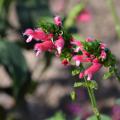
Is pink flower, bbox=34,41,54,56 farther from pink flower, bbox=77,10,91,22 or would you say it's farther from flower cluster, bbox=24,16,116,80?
pink flower, bbox=77,10,91,22

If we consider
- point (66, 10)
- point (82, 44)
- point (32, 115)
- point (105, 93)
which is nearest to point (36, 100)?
point (32, 115)

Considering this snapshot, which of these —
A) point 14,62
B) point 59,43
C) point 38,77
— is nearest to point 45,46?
point 59,43

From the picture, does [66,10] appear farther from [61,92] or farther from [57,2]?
[61,92]

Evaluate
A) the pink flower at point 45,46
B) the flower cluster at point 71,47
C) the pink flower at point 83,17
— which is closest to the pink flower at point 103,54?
the flower cluster at point 71,47

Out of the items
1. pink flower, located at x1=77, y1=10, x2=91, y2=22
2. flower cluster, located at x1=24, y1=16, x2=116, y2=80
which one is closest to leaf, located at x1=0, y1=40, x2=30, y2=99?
pink flower, located at x1=77, y1=10, x2=91, y2=22

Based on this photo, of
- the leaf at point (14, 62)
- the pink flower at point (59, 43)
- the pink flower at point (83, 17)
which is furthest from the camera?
the pink flower at point (83, 17)

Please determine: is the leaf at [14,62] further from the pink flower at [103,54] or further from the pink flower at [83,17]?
the pink flower at [103,54]

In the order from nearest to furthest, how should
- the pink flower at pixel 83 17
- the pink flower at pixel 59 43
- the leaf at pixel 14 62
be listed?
the pink flower at pixel 59 43 < the leaf at pixel 14 62 < the pink flower at pixel 83 17

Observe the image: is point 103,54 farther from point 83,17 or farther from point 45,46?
point 83,17
